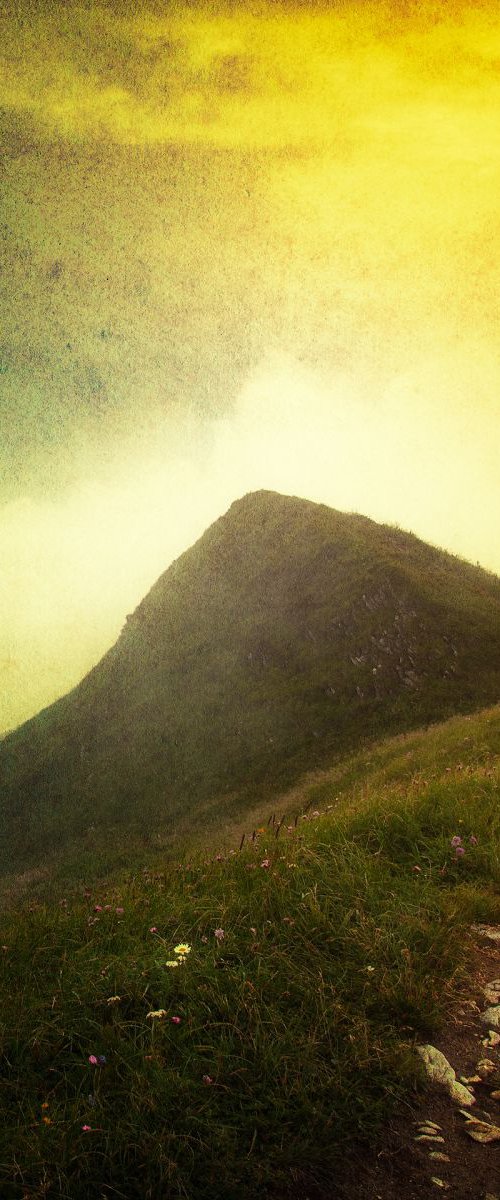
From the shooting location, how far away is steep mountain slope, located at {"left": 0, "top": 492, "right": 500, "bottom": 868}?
266 feet

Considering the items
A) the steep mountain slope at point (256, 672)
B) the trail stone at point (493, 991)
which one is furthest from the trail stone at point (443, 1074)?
the steep mountain slope at point (256, 672)

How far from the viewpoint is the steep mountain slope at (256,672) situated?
81062mm

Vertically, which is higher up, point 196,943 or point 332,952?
point 196,943

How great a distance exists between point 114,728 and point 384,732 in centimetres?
5374

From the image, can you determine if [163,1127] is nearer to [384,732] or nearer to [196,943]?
[196,943]

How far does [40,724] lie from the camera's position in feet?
458

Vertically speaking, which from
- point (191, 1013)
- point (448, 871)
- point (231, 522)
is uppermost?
point (231, 522)

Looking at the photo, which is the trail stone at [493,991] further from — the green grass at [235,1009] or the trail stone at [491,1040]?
the trail stone at [491,1040]

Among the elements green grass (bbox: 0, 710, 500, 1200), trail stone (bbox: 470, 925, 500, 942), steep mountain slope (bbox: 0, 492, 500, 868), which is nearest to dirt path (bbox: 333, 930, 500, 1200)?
green grass (bbox: 0, 710, 500, 1200)

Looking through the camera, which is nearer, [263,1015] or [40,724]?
[263,1015]

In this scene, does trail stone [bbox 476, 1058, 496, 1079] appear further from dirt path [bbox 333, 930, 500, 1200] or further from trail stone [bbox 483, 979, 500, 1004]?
trail stone [bbox 483, 979, 500, 1004]

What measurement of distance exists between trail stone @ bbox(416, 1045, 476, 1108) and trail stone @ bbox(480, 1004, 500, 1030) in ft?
1.98

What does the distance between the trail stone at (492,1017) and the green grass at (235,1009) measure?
0.92 ft

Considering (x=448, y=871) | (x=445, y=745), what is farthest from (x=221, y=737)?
(x=448, y=871)
